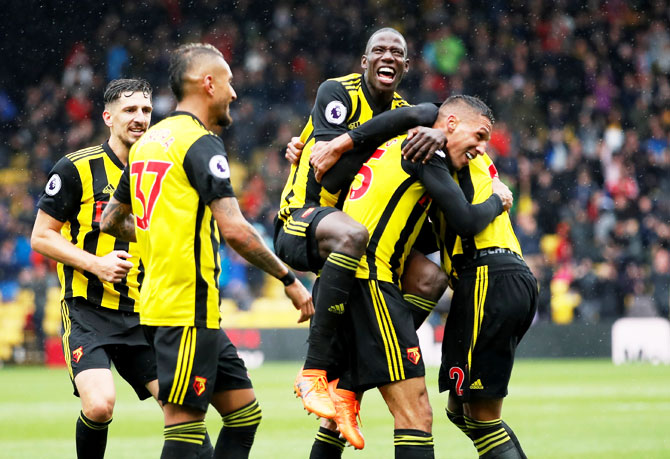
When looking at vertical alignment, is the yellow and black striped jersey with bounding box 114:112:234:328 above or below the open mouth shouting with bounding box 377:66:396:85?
below

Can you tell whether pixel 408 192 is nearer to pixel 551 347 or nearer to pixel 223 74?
pixel 223 74

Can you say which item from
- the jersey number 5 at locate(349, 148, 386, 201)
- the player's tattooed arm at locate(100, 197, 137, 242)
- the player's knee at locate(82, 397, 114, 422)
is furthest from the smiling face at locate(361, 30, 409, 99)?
the player's knee at locate(82, 397, 114, 422)

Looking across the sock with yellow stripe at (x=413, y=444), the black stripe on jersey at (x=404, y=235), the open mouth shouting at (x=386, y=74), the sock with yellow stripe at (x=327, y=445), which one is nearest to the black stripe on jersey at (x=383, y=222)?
the black stripe on jersey at (x=404, y=235)

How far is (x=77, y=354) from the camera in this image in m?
5.93

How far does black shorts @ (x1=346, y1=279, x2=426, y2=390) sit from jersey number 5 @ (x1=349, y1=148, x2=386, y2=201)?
471 millimetres

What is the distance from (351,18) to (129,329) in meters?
17.5

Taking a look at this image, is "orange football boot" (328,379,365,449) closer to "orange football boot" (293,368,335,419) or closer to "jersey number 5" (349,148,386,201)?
"orange football boot" (293,368,335,419)

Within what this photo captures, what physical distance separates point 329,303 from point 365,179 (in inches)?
28.2

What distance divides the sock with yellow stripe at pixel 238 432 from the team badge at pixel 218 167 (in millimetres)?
1270

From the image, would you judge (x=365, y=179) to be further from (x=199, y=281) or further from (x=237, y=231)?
(x=199, y=281)

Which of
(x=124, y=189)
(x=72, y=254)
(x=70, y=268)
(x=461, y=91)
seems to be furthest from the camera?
(x=461, y=91)

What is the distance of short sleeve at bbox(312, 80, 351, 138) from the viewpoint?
18.5 ft

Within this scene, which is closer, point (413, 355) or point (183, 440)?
point (183, 440)

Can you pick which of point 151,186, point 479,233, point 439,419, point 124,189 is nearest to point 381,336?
point 479,233
